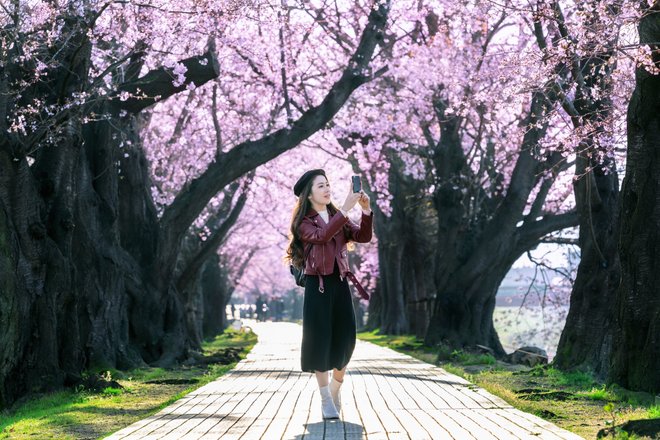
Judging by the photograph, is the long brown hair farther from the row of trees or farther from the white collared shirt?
the row of trees

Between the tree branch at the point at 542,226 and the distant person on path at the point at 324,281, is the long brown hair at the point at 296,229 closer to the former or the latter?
the distant person on path at the point at 324,281

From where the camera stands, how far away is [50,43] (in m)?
12.5

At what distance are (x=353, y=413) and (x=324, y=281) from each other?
129 cm

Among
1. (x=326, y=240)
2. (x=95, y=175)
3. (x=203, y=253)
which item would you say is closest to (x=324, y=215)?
(x=326, y=240)

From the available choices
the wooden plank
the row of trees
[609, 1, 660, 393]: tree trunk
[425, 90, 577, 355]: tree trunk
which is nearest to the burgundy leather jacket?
the wooden plank

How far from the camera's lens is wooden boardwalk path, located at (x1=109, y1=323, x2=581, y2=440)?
782 centimetres

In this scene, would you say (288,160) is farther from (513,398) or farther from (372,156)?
(513,398)

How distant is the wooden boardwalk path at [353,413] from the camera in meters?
7.82

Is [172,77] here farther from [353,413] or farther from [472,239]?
[472,239]

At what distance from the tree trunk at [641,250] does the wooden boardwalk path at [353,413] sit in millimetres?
1482

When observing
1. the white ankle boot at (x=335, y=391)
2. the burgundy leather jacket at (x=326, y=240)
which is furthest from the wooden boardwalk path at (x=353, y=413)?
the burgundy leather jacket at (x=326, y=240)

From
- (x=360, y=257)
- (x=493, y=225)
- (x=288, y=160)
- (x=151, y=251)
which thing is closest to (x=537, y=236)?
(x=493, y=225)

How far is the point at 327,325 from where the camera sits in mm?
8859

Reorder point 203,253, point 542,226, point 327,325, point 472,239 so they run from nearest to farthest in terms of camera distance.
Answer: point 327,325 → point 472,239 → point 542,226 → point 203,253
